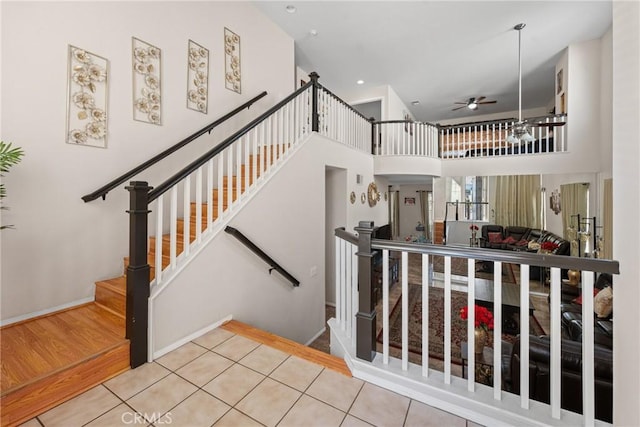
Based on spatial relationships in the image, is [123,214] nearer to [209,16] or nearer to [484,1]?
[209,16]

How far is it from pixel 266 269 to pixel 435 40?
5677mm

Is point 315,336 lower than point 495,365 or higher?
lower

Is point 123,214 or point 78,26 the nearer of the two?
point 78,26

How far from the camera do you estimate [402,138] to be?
7.07 meters

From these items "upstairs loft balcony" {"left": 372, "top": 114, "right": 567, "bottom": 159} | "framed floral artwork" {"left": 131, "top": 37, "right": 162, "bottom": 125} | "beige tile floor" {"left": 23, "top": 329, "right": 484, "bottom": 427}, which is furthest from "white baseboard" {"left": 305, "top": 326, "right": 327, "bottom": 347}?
"upstairs loft balcony" {"left": 372, "top": 114, "right": 567, "bottom": 159}

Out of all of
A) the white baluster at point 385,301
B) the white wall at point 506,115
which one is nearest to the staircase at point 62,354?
the white baluster at point 385,301

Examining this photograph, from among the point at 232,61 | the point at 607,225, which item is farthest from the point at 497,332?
the point at 607,225

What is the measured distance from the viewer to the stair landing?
4.92 feet

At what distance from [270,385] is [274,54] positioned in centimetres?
524

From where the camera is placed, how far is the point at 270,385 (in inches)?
70.2

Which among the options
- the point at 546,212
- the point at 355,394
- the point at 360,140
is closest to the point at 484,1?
the point at 360,140

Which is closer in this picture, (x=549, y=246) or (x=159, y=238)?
(x=159, y=238)

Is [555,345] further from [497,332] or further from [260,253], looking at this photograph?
[260,253]

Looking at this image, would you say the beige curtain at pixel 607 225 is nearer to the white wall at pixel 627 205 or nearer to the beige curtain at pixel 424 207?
the white wall at pixel 627 205
